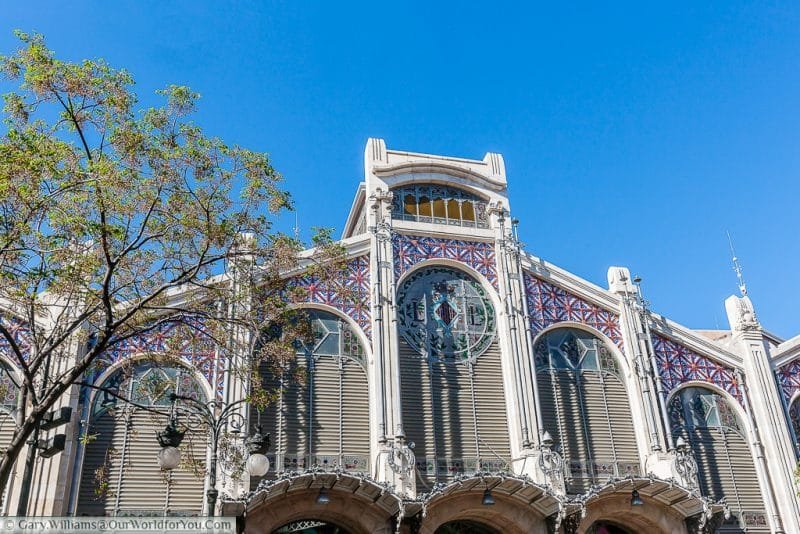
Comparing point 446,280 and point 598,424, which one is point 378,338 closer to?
point 446,280

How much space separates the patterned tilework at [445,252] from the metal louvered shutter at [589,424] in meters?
3.77

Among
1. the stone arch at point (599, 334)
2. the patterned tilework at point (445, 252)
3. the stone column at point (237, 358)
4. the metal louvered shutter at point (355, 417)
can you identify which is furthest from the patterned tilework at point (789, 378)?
the stone column at point (237, 358)

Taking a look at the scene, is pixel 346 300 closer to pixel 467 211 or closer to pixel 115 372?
pixel 467 211

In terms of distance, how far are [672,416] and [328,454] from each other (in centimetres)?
1069

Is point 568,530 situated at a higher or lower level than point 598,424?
lower

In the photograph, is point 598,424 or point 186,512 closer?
point 186,512

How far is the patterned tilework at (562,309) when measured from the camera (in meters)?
24.1

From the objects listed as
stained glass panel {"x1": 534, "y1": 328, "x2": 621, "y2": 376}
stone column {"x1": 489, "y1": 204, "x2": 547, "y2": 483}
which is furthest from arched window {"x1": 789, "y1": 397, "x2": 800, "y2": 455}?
stone column {"x1": 489, "y1": 204, "x2": 547, "y2": 483}

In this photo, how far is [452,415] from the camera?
21609 millimetres

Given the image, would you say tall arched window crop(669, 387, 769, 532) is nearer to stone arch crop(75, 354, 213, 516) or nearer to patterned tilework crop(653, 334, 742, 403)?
patterned tilework crop(653, 334, 742, 403)

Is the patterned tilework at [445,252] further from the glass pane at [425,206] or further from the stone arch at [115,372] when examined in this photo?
the stone arch at [115,372]

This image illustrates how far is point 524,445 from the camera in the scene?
2106cm

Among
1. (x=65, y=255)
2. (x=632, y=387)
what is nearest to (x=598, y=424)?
(x=632, y=387)

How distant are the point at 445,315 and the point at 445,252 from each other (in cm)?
217
